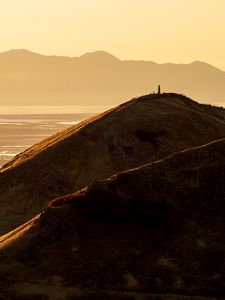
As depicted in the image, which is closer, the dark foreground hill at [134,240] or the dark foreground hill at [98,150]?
the dark foreground hill at [134,240]

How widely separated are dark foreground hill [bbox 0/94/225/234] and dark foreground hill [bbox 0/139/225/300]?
17.7 m

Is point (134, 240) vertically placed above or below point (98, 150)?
below

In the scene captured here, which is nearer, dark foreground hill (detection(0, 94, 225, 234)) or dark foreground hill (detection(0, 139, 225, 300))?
dark foreground hill (detection(0, 139, 225, 300))

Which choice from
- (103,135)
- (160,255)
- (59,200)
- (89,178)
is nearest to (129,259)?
(160,255)

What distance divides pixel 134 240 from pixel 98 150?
27.2 metres

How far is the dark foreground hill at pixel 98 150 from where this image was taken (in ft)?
→ 195

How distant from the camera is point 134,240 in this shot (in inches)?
1436

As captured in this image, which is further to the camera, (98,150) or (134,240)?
(98,150)

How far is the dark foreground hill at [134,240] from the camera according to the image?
33.2 metres

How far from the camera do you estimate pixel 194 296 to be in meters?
32.1

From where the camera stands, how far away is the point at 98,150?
63.1 m

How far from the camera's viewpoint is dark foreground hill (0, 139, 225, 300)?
3316cm

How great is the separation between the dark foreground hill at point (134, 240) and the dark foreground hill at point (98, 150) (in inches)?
699

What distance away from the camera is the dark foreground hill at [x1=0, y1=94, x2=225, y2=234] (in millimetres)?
59344
